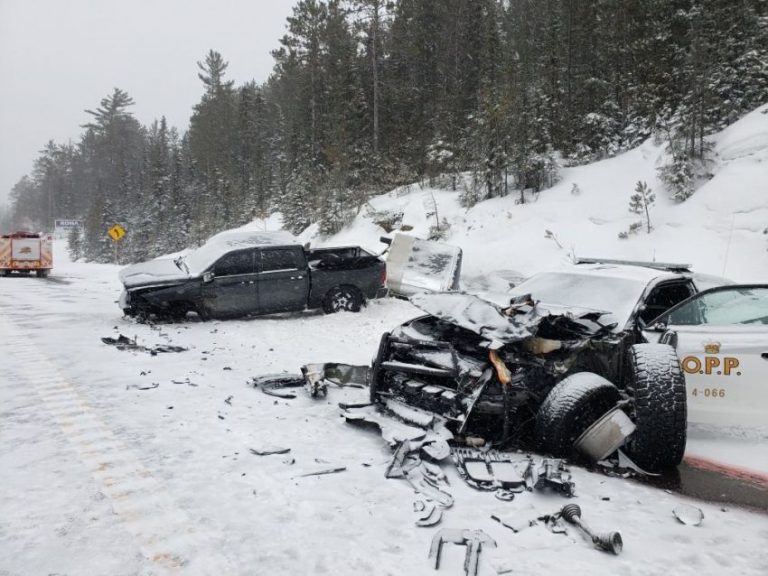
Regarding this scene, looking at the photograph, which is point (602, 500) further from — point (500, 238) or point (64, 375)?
point (500, 238)

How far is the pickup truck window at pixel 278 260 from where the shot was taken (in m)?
10.3

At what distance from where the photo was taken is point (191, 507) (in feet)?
10.5

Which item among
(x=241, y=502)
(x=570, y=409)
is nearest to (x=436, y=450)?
(x=570, y=409)

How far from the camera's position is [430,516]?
3166 mm

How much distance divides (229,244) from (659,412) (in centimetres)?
853

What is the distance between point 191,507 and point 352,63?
3144 centimetres

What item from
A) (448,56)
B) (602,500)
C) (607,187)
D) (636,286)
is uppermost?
(448,56)

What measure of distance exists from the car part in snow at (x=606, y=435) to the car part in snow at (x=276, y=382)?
309cm

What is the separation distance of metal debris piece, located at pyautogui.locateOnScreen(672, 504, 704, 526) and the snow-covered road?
5cm

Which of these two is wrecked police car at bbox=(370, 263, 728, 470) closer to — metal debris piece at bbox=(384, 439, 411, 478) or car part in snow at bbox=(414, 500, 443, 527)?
metal debris piece at bbox=(384, 439, 411, 478)

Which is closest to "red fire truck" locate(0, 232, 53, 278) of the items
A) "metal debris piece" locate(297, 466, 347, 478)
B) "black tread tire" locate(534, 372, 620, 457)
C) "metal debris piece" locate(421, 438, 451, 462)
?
"metal debris piece" locate(297, 466, 347, 478)

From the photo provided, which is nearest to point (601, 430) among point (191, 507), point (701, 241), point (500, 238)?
point (191, 507)

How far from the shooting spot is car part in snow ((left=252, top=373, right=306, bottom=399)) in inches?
232

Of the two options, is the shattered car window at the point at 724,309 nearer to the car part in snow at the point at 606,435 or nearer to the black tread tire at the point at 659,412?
the black tread tire at the point at 659,412
